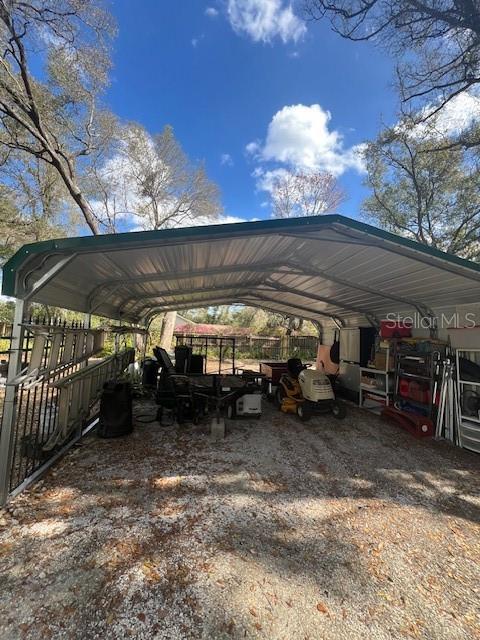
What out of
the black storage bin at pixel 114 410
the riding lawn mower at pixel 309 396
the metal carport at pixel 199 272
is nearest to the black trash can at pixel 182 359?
the metal carport at pixel 199 272

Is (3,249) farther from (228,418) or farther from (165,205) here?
Result: (228,418)

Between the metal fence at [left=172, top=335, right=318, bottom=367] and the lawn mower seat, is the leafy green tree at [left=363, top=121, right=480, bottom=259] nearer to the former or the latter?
the metal fence at [left=172, top=335, right=318, bottom=367]

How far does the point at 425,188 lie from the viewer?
9.98 meters

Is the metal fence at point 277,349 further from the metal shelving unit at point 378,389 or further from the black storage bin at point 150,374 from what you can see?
the metal shelving unit at point 378,389

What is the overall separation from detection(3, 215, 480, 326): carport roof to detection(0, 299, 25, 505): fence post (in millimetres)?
288

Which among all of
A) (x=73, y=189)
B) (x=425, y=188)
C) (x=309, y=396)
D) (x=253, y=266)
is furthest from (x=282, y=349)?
(x=73, y=189)

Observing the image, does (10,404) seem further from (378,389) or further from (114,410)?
(378,389)

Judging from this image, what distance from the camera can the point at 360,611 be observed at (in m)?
1.70

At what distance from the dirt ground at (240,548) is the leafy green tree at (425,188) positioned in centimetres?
907

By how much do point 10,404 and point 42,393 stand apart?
47cm

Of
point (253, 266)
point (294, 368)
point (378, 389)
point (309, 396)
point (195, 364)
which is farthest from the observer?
point (195, 364)

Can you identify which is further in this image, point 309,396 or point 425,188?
point 425,188

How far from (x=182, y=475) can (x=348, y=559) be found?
5.92 ft

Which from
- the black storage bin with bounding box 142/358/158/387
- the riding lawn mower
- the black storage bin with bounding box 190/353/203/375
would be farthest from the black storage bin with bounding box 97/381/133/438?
the black storage bin with bounding box 190/353/203/375
